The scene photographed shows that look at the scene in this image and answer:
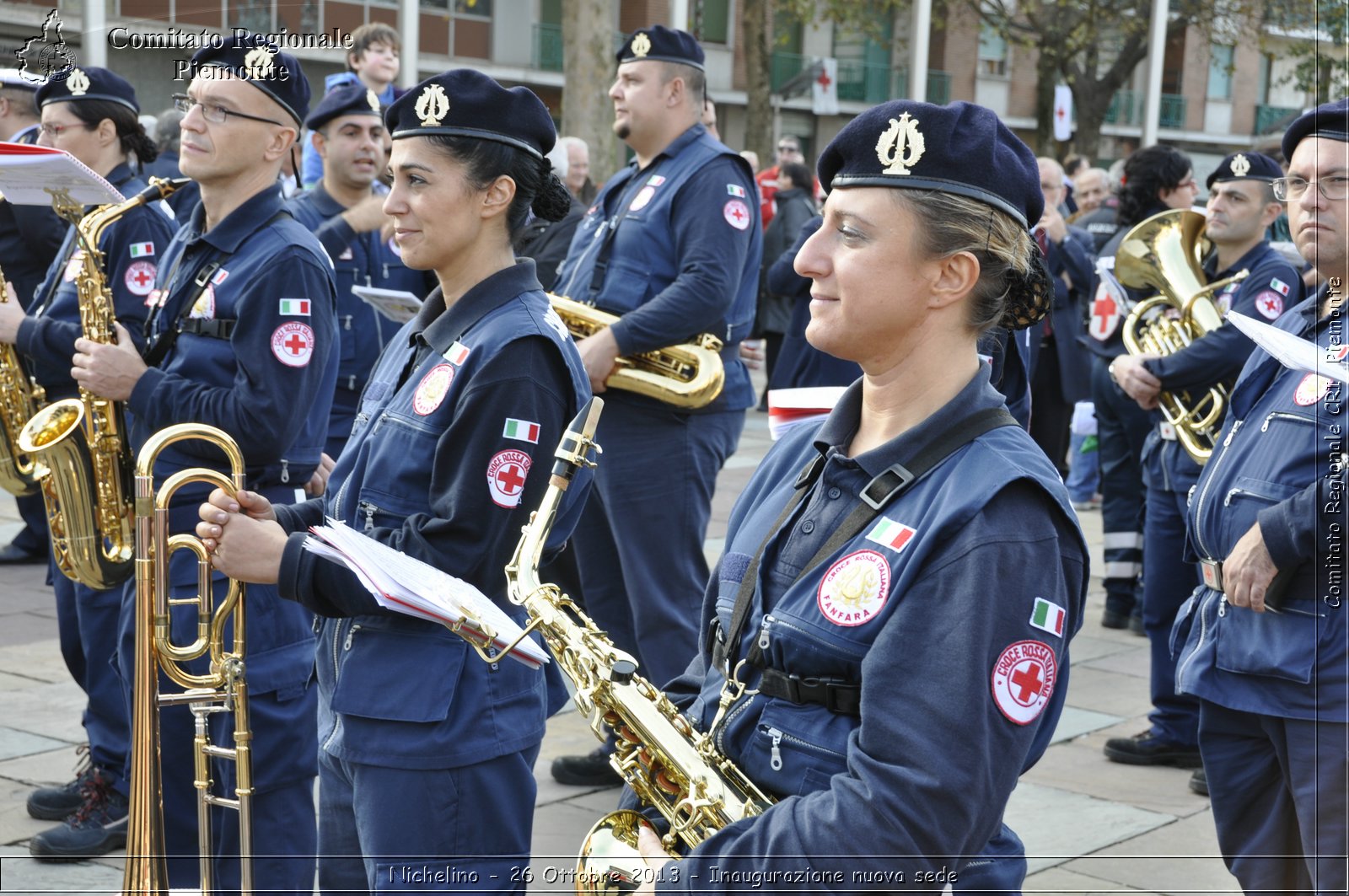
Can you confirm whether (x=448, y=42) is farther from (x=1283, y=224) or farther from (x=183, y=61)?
(x=183, y=61)

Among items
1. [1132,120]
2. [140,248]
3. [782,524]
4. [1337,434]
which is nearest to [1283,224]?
[1337,434]

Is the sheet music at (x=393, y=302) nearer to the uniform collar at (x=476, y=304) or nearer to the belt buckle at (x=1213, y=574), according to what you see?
the uniform collar at (x=476, y=304)

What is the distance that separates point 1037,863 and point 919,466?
3.04m

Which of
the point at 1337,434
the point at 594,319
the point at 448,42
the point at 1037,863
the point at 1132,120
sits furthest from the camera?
the point at 1132,120

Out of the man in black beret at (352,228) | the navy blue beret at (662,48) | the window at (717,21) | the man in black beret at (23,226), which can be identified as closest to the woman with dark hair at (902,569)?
the navy blue beret at (662,48)

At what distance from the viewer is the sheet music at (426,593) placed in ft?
8.26

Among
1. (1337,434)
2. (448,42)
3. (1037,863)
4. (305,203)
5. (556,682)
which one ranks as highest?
(448,42)

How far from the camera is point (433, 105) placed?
323cm

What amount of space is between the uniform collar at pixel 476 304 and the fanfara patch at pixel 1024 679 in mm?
1590

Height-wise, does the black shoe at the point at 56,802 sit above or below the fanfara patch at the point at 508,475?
below


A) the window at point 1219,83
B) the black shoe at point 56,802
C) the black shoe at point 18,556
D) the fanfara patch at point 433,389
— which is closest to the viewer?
the fanfara patch at point 433,389

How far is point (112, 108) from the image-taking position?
568 cm

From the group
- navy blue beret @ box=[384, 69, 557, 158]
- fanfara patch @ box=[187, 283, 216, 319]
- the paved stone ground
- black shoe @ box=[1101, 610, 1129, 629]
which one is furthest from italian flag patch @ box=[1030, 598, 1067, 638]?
black shoe @ box=[1101, 610, 1129, 629]

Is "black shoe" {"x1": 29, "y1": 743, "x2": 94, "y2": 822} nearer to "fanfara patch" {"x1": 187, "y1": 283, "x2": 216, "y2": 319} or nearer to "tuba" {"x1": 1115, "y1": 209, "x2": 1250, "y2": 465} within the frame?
"fanfara patch" {"x1": 187, "y1": 283, "x2": 216, "y2": 319}
